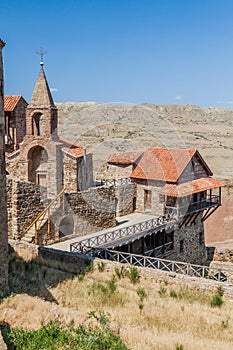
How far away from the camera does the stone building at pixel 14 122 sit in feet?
88.4

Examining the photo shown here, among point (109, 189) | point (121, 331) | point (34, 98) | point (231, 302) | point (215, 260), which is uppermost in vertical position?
point (34, 98)

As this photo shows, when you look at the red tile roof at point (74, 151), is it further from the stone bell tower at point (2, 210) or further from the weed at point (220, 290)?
the weed at point (220, 290)

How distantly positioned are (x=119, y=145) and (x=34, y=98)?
139ft

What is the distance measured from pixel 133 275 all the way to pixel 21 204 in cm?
664

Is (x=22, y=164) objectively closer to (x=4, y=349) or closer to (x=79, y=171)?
(x=79, y=171)

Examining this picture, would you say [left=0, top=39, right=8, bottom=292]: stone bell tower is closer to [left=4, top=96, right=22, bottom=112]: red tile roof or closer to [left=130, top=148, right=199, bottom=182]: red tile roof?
[left=130, top=148, right=199, bottom=182]: red tile roof

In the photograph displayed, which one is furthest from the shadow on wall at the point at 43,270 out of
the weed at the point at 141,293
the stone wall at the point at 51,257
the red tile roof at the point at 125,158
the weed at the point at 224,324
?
the red tile roof at the point at 125,158

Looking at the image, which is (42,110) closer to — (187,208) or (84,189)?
(84,189)

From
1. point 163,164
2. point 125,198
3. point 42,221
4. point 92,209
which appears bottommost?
point 42,221

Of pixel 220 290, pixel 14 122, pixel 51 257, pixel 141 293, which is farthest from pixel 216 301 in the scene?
pixel 14 122

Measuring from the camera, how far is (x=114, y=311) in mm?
13039

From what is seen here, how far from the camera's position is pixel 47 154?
2334 centimetres

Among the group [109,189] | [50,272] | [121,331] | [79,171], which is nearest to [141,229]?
[109,189]

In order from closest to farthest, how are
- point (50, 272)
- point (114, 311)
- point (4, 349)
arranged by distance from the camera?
1. point (4, 349)
2. point (114, 311)
3. point (50, 272)
